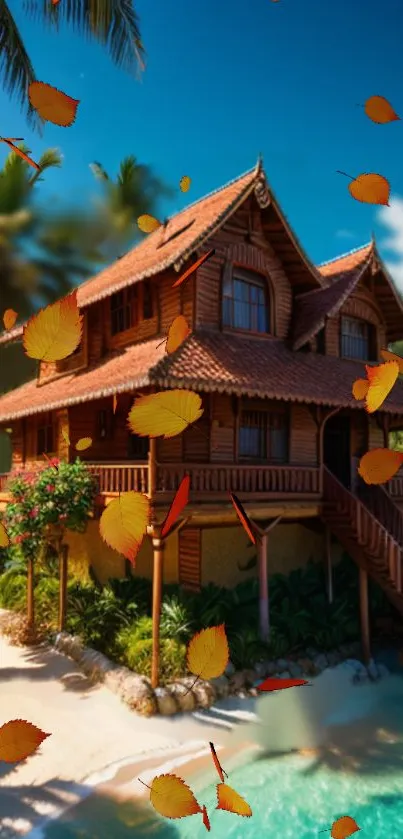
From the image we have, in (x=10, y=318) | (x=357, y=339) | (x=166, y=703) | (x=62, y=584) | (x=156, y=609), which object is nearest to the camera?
(x=10, y=318)

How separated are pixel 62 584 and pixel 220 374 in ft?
23.3

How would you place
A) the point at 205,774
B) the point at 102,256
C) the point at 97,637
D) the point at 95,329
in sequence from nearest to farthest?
the point at 205,774
the point at 97,637
the point at 95,329
the point at 102,256

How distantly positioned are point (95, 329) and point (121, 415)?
122 inches

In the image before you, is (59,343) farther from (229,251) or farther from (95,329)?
(95,329)

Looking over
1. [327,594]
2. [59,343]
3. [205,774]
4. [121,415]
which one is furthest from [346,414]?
[59,343]

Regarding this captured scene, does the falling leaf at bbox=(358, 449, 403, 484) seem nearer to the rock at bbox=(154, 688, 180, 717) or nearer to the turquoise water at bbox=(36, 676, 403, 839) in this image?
the turquoise water at bbox=(36, 676, 403, 839)

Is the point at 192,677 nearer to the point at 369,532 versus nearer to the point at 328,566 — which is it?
the point at 369,532

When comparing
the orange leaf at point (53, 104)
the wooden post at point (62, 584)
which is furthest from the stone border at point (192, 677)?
the orange leaf at point (53, 104)

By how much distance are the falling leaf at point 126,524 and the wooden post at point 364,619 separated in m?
14.1

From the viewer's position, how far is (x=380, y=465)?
2.54 meters

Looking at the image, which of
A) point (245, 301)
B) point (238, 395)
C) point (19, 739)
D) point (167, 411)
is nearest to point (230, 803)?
point (19, 739)

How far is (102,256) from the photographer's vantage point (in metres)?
32.0

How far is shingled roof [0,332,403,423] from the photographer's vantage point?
12.2 metres

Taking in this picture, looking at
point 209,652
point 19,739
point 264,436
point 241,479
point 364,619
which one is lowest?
point 364,619
